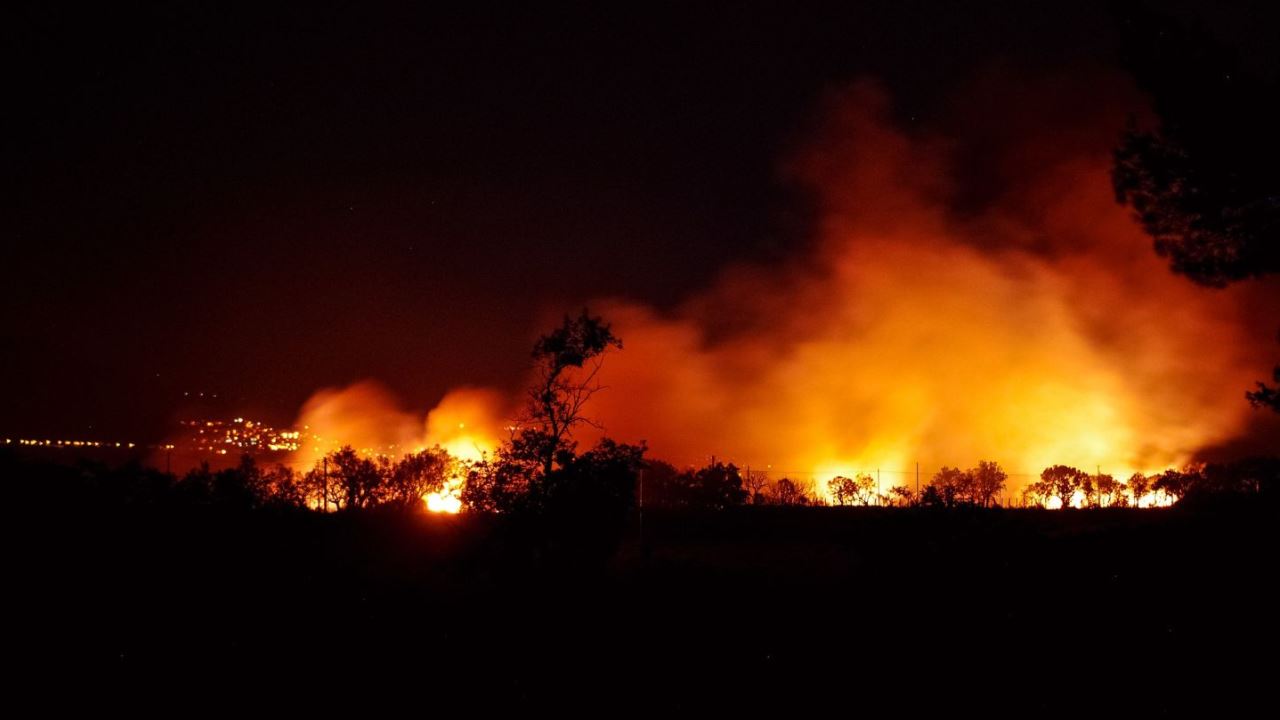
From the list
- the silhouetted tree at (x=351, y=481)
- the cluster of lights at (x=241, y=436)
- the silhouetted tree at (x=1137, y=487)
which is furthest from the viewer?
the cluster of lights at (x=241, y=436)

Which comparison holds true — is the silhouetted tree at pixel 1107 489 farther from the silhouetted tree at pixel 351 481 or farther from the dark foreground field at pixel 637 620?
the silhouetted tree at pixel 351 481

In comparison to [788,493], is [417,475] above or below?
above

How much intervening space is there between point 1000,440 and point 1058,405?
106 inches

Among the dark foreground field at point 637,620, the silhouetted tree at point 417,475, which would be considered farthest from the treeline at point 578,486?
the dark foreground field at point 637,620

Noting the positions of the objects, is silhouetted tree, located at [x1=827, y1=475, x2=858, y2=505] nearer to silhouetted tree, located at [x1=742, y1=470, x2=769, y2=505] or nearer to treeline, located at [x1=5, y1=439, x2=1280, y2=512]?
treeline, located at [x1=5, y1=439, x2=1280, y2=512]

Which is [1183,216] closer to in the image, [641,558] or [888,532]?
[888,532]

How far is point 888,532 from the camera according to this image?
1422 centimetres

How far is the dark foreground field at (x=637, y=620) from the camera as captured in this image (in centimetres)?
770

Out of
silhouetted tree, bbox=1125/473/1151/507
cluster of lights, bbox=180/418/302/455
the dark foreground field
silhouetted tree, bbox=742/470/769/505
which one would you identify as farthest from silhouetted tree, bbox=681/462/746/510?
cluster of lights, bbox=180/418/302/455

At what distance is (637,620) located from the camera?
10.5 m

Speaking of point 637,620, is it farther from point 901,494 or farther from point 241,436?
point 241,436

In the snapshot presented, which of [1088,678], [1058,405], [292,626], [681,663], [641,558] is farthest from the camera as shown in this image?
[1058,405]

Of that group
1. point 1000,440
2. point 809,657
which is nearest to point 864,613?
point 809,657

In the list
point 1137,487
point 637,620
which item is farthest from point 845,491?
point 637,620
